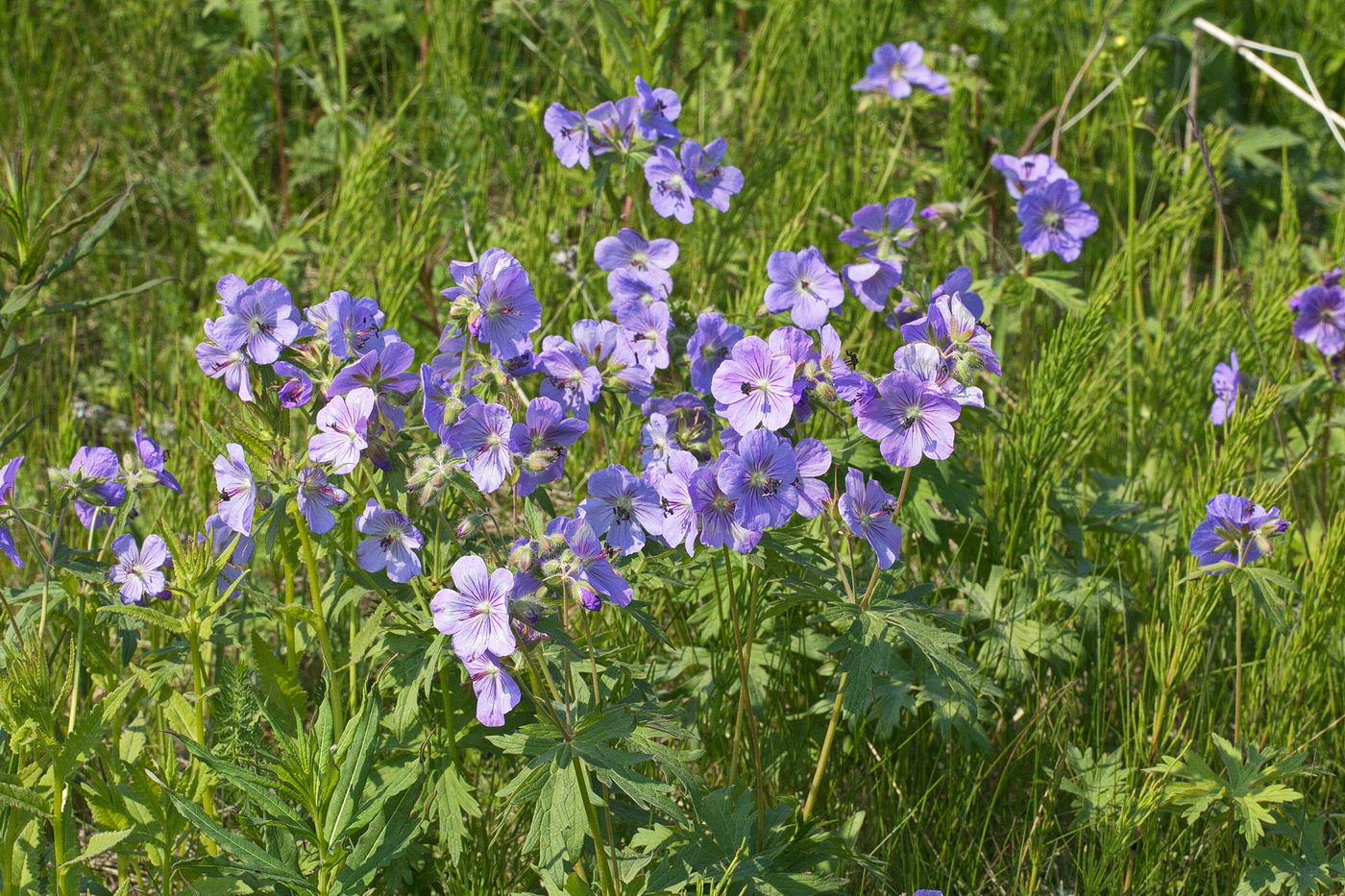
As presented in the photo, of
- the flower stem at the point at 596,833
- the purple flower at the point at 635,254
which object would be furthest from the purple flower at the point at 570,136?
the flower stem at the point at 596,833

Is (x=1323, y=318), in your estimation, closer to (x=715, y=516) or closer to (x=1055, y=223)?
(x=1055, y=223)

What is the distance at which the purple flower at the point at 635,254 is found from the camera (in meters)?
2.28

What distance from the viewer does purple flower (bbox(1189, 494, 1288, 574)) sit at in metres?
2.13

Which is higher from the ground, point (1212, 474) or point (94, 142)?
point (1212, 474)

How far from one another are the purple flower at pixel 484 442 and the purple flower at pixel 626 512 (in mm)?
144

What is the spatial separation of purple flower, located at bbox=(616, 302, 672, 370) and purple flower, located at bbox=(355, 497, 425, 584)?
477 millimetres

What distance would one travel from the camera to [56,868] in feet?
5.61

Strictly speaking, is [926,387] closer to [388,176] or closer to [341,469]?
[341,469]

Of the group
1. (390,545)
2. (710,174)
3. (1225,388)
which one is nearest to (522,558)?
(390,545)

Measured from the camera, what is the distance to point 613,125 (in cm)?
265

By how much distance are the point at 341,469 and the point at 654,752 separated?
0.60 meters

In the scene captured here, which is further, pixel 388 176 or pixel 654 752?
pixel 388 176

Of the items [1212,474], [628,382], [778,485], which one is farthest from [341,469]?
[1212,474]

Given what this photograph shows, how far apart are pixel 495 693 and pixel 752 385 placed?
0.59 metres
